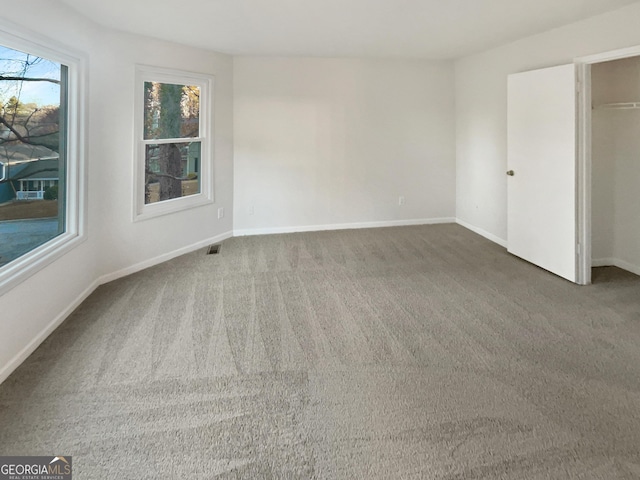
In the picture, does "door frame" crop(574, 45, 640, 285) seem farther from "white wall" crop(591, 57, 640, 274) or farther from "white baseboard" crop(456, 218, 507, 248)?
"white baseboard" crop(456, 218, 507, 248)

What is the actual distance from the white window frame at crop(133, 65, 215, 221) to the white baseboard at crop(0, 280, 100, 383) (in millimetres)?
1039

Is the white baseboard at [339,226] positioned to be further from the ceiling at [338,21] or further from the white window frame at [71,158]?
the white window frame at [71,158]

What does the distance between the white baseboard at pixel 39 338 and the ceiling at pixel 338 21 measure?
2295 millimetres

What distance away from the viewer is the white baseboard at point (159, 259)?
3987 mm

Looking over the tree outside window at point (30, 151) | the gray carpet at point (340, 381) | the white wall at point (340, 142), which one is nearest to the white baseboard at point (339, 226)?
the white wall at point (340, 142)

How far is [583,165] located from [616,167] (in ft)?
2.41

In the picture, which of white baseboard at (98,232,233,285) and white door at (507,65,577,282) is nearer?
white door at (507,65,577,282)

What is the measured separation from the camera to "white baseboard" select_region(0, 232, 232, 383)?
244 centimetres

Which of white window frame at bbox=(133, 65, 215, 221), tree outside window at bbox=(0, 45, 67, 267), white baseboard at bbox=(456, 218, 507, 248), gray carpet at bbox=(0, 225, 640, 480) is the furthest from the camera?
white baseboard at bbox=(456, 218, 507, 248)

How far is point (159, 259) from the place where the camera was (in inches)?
179

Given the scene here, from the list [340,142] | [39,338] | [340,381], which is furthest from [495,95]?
[39,338]

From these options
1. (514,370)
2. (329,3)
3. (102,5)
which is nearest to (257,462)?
(514,370)

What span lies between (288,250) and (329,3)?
2.74 metres

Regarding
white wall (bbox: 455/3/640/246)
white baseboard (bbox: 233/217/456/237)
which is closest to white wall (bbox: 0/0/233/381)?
white baseboard (bbox: 233/217/456/237)
